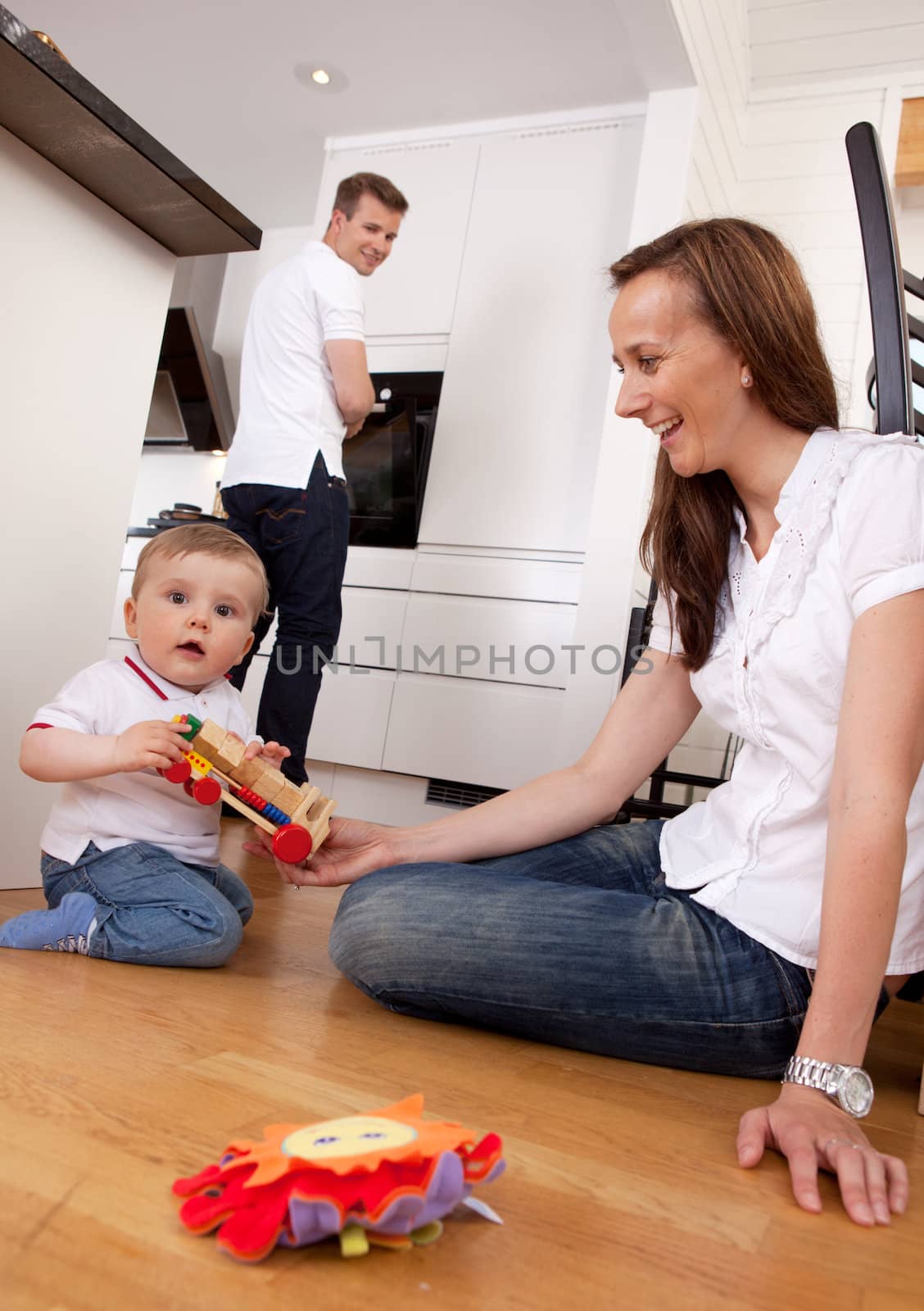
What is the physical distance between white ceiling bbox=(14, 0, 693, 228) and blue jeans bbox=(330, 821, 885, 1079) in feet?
7.68

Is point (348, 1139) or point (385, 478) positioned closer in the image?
point (348, 1139)

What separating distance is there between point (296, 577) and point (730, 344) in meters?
1.25

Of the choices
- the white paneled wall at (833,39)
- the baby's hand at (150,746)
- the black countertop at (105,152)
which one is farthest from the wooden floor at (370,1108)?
the white paneled wall at (833,39)

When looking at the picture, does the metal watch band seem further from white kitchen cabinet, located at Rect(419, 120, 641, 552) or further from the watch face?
white kitchen cabinet, located at Rect(419, 120, 641, 552)

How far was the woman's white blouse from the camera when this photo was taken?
0.97 metres

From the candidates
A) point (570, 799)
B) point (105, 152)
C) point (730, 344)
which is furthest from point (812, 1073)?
point (105, 152)

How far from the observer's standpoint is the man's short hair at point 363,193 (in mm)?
2262

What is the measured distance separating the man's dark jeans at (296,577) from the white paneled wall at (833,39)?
2.16 metres

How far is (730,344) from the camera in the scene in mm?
1104

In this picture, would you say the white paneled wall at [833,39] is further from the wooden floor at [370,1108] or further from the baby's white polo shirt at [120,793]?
the wooden floor at [370,1108]

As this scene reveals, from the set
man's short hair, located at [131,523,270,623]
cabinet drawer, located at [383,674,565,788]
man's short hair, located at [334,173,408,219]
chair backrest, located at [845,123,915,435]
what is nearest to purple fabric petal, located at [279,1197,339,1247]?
man's short hair, located at [131,523,270,623]

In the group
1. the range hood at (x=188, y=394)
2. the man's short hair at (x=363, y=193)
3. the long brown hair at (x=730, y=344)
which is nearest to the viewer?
the long brown hair at (x=730, y=344)

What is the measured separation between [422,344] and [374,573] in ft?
2.48

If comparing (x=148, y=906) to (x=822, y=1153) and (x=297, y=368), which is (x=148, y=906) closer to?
(x=822, y=1153)
